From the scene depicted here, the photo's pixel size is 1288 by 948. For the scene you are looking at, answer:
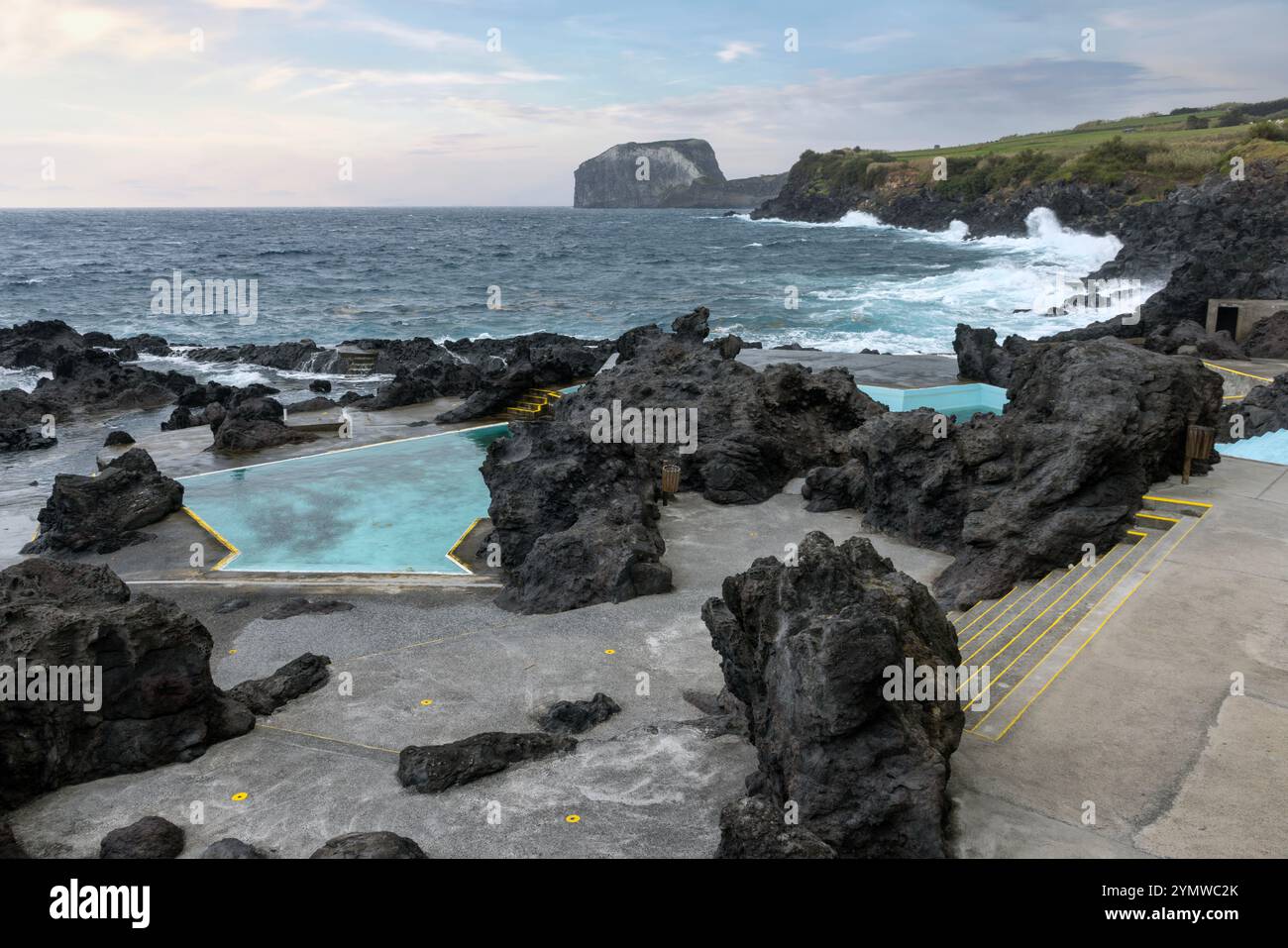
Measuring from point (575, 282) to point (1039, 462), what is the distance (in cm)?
7304

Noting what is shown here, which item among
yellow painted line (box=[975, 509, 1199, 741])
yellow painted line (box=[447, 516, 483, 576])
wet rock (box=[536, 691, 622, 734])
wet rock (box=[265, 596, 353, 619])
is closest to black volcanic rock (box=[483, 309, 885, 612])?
yellow painted line (box=[447, 516, 483, 576])

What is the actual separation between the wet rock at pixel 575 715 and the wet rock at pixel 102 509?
13125mm

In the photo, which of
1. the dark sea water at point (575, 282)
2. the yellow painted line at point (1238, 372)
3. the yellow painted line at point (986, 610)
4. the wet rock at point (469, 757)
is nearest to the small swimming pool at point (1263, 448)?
the yellow painted line at point (1238, 372)

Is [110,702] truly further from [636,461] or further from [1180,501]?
[1180,501]

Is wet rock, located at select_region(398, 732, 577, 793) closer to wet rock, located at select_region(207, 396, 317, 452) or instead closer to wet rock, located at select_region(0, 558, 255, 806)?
wet rock, located at select_region(0, 558, 255, 806)

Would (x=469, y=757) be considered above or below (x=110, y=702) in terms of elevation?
below

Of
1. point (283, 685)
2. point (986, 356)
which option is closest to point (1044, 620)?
point (283, 685)

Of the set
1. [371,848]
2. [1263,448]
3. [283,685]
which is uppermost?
[1263,448]

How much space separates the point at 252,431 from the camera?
2806cm

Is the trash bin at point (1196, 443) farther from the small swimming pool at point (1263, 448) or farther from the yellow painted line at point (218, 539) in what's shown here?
the yellow painted line at point (218, 539)

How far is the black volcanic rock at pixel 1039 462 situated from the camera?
15273 mm

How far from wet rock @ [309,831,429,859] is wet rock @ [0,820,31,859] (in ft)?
8.84

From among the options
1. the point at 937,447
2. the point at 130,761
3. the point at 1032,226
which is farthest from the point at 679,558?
the point at 1032,226

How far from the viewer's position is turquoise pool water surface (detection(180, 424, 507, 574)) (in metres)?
19.1
